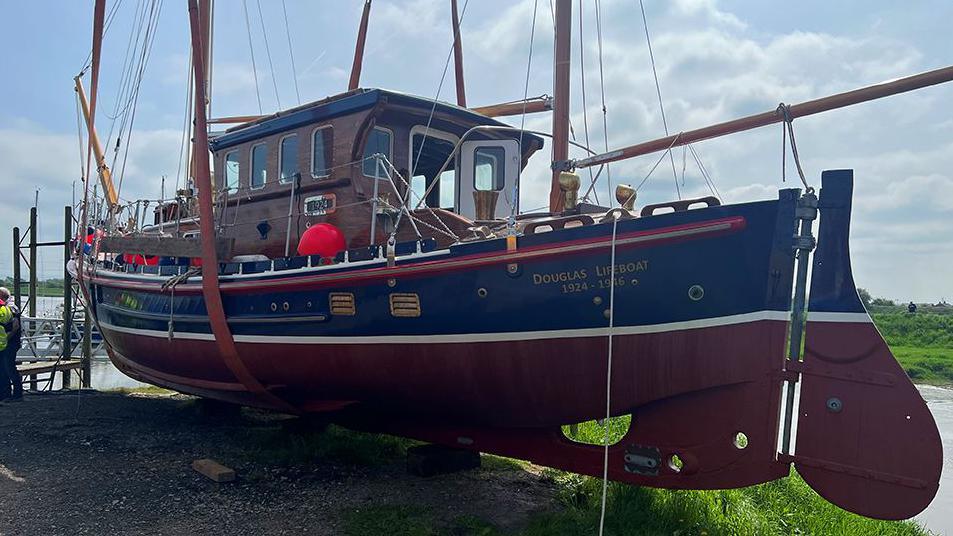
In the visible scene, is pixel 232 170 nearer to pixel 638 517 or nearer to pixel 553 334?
pixel 553 334

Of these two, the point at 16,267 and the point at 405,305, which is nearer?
the point at 405,305

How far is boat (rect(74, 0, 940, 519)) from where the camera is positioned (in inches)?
175

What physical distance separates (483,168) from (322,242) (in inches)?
94.9

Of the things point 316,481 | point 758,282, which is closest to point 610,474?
point 758,282

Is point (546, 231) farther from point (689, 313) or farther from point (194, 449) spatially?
point (194, 449)

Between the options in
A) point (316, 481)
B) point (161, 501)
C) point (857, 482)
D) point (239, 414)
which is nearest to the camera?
point (857, 482)

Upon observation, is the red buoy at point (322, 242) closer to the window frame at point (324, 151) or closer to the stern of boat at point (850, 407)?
the window frame at point (324, 151)

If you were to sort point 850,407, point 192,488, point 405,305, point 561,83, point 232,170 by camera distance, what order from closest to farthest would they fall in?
1. point 850,407
2. point 405,305
3. point 192,488
4. point 232,170
5. point 561,83

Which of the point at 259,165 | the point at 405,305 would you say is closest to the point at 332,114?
the point at 259,165

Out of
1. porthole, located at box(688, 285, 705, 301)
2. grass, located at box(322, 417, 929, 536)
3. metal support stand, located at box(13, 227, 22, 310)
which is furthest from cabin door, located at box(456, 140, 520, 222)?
metal support stand, located at box(13, 227, 22, 310)

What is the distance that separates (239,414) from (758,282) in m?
7.70

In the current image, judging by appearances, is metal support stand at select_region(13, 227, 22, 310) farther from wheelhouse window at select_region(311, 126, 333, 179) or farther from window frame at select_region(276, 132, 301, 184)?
wheelhouse window at select_region(311, 126, 333, 179)

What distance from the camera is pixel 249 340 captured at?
6.80 m

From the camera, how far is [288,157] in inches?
297
